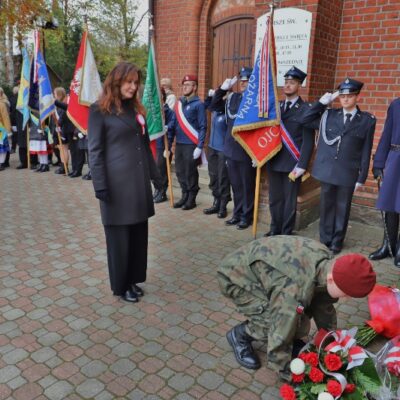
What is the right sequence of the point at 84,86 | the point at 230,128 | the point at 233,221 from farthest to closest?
the point at 84,86 < the point at 233,221 < the point at 230,128

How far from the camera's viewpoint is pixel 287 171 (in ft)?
15.5

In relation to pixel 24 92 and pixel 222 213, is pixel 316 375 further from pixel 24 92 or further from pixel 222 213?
pixel 24 92

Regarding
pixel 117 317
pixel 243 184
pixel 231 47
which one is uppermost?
pixel 231 47

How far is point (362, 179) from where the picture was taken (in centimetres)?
424

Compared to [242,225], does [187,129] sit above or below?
above

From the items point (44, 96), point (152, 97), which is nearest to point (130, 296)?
point (152, 97)

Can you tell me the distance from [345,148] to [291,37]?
5.47ft

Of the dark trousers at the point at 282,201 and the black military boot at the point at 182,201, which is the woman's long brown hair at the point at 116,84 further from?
the black military boot at the point at 182,201

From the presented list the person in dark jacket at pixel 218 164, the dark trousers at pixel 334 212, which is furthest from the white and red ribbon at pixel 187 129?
the dark trousers at pixel 334 212

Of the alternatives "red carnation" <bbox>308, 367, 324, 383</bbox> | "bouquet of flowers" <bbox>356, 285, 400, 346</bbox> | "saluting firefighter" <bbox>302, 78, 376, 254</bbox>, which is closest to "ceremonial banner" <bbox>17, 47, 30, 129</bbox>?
"saluting firefighter" <bbox>302, 78, 376, 254</bbox>

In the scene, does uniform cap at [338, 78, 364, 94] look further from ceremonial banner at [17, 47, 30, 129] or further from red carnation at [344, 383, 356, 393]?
ceremonial banner at [17, 47, 30, 129]

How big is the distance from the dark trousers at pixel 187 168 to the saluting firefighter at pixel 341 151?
76.5 inches

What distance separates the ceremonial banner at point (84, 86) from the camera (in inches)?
246

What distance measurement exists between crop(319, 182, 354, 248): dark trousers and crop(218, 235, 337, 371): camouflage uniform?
2141 millimetres
